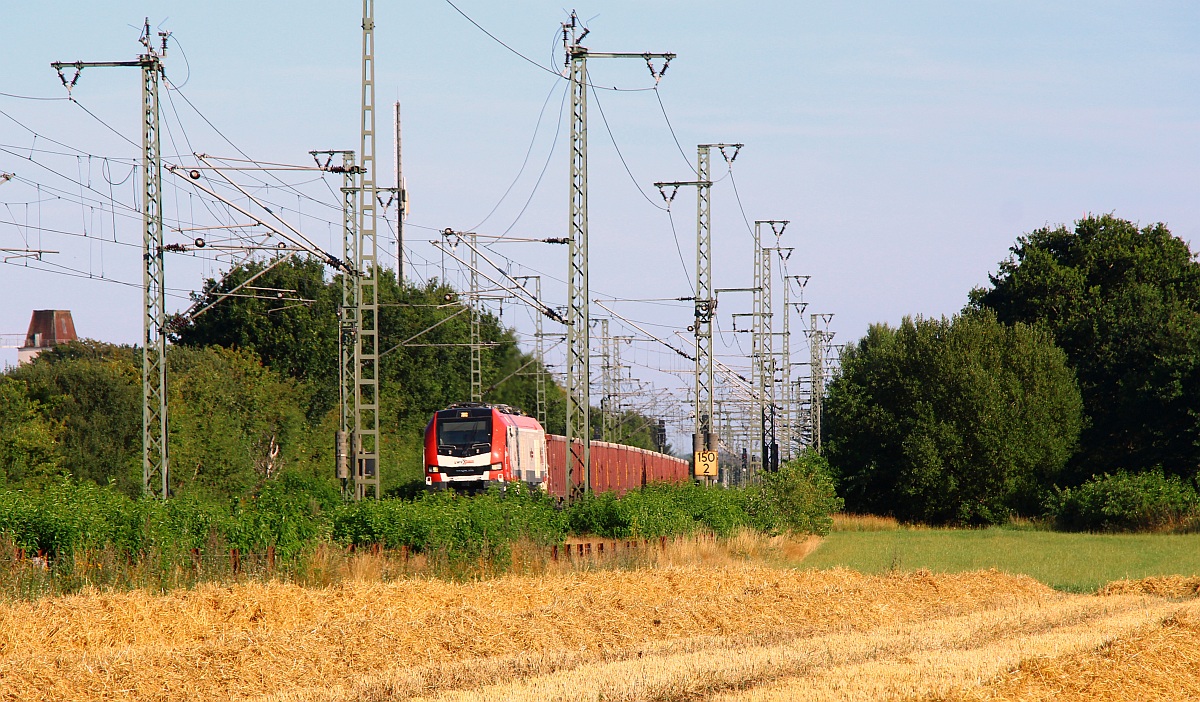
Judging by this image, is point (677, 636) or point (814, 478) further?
point (814, 478)

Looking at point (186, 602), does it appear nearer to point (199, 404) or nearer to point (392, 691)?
point (392, 691)

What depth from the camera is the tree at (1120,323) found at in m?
47.8

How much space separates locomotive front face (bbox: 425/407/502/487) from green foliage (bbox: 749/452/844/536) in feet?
28.8

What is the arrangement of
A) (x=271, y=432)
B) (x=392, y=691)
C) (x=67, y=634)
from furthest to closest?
(x=271, y=432) < (x=67, y=634) < (x=392, y=691)

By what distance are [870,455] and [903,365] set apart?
4.42 m

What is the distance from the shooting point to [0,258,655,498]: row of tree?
48094mm

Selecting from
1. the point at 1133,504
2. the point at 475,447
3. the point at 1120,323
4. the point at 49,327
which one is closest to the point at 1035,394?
the point at 1120,323

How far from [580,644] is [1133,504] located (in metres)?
37.5

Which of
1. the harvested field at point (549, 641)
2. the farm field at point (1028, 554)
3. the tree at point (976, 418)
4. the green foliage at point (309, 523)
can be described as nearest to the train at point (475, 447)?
the farm field at point (1028, 554)

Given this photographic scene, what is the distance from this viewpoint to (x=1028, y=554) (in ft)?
117

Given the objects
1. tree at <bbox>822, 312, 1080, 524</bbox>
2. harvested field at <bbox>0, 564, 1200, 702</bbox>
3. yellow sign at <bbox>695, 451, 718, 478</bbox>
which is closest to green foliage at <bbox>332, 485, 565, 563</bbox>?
harvested field at <bbox>0, 564, 1200, 702</bbox>

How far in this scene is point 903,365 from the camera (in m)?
54.8

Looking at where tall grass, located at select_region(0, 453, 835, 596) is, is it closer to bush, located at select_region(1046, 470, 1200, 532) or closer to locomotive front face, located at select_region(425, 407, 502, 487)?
locomotive front face, located at select_region(425, 407, 502, 487)

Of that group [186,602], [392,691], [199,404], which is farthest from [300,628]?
[199,404]
